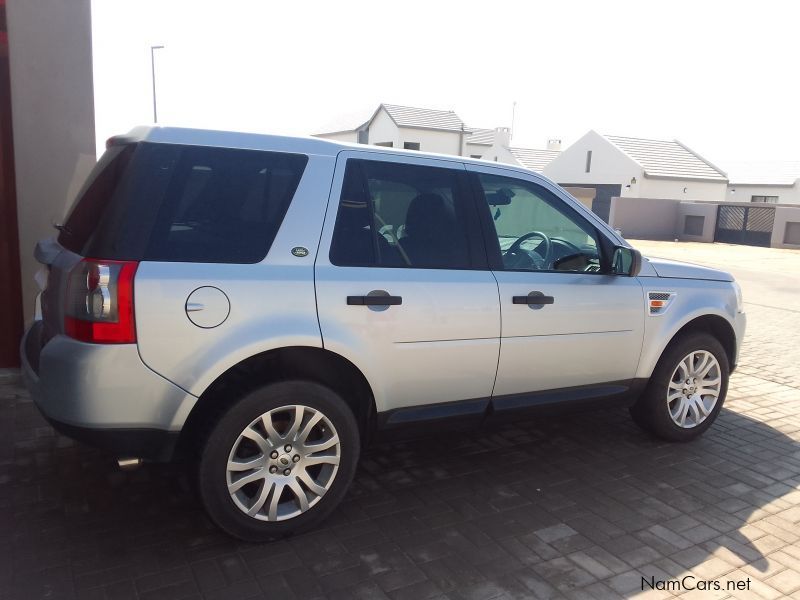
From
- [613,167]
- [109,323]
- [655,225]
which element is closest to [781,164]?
[613,167]

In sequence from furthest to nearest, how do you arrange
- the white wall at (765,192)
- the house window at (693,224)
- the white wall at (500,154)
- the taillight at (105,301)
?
the white wall at (500,154) < the white wall at (765,192) < the house window at (693,224) < the taillight at (105,301)

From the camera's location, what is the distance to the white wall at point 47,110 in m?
5.41

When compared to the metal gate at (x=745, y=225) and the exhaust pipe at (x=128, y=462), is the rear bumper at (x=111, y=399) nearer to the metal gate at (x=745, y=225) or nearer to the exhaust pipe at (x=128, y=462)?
the exhaust pipe at (x=128, y=462)

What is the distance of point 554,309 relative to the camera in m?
3.98

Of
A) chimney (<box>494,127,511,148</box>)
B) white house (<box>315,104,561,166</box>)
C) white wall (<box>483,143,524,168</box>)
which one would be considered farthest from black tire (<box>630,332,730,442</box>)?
chimney (<box>494,127,511,148</box>)

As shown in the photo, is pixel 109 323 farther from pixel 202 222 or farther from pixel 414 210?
pixel 414 210

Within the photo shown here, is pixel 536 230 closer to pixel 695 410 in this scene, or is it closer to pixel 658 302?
pixel 658 302

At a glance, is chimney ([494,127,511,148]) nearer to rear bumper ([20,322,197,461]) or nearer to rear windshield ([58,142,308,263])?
rear windshield ([58,142,308,263])

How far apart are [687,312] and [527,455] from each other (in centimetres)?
149

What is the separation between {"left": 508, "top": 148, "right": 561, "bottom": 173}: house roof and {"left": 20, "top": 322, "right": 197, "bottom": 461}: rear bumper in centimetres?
5184

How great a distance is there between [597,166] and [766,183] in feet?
42.9

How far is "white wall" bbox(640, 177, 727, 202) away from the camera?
43594 mm

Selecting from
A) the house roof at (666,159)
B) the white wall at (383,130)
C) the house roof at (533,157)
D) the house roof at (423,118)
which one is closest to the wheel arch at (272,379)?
the white wall at (383,130)

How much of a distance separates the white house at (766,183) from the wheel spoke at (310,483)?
51061mm
